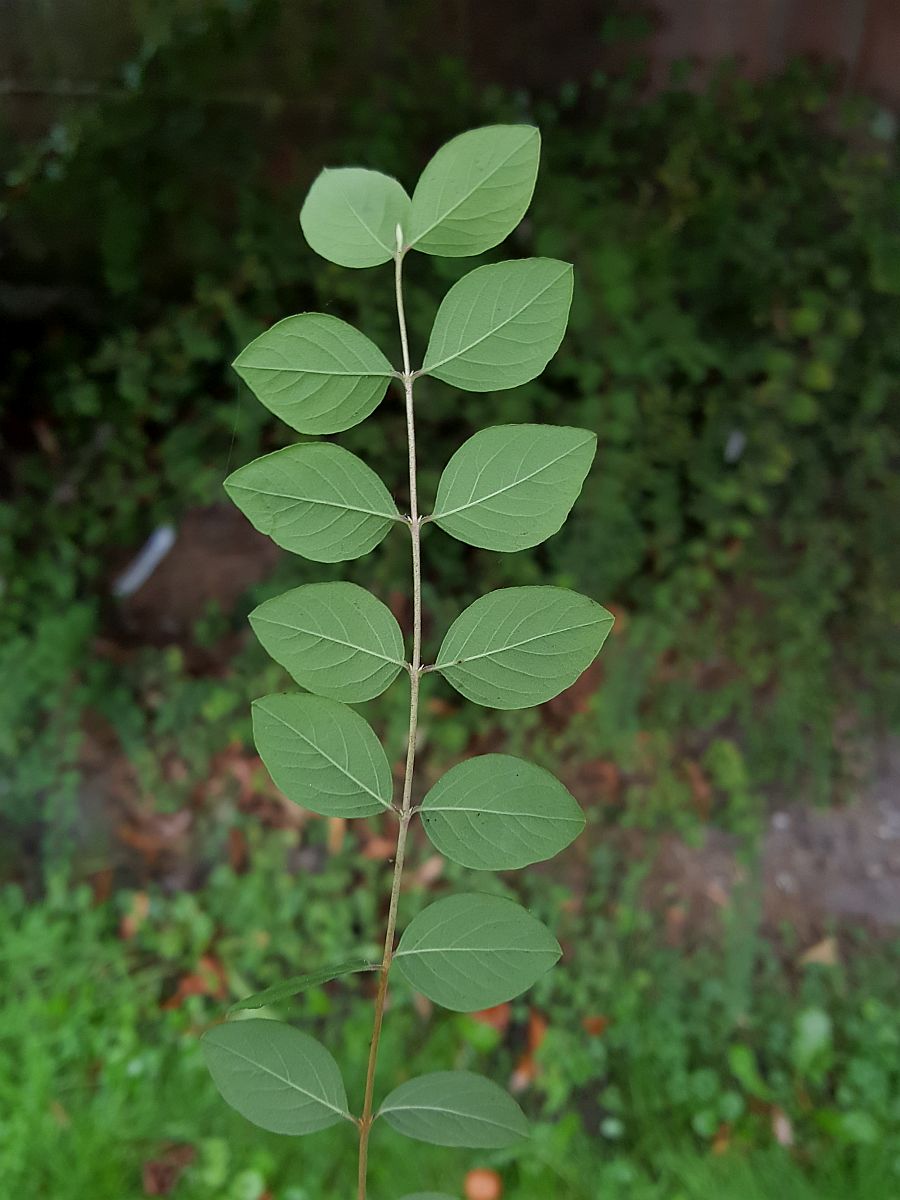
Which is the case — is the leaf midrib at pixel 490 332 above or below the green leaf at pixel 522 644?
above

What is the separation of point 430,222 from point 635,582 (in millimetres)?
1616


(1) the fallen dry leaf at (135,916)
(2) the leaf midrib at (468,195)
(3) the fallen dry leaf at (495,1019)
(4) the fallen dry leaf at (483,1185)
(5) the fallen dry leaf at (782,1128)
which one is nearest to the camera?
(2) the leaf midrib at (468,195)

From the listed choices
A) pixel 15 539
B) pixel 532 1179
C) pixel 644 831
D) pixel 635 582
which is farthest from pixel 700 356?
pixel 532 1179

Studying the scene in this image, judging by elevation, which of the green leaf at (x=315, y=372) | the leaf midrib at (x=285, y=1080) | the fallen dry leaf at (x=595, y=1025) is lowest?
the fallen dry leaf at (x=595, y=1025)

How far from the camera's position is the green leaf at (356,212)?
408 millimetres

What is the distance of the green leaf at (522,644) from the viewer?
1.39 ft

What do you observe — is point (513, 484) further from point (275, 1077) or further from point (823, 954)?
point (823, 954)

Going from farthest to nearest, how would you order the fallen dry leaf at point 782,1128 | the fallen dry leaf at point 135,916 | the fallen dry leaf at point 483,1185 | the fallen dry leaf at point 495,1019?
the fallen dry leaf at point 135,916, the fallen dry leaf at point 495,1019, the fallen dry leaf at point 782,1128, the fallen dry leaf at point 483,1185

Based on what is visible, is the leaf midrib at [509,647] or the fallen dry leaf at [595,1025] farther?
the fallen dry leaf at [595,1025]

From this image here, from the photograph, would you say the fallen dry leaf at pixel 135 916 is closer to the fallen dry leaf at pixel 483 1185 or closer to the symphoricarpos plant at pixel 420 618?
the fallen dry leaf at pixel 483 1185

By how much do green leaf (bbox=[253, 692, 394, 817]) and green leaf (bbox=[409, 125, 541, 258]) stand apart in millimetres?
255

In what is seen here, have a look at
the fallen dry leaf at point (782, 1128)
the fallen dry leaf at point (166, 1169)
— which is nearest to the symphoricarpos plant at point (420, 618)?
the fallen dry leaf at point (166, 1169)

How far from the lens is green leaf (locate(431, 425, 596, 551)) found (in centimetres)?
42

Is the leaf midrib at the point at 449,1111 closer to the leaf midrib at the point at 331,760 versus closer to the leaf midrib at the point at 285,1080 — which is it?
the leaf midrib at the point at 285,1080
